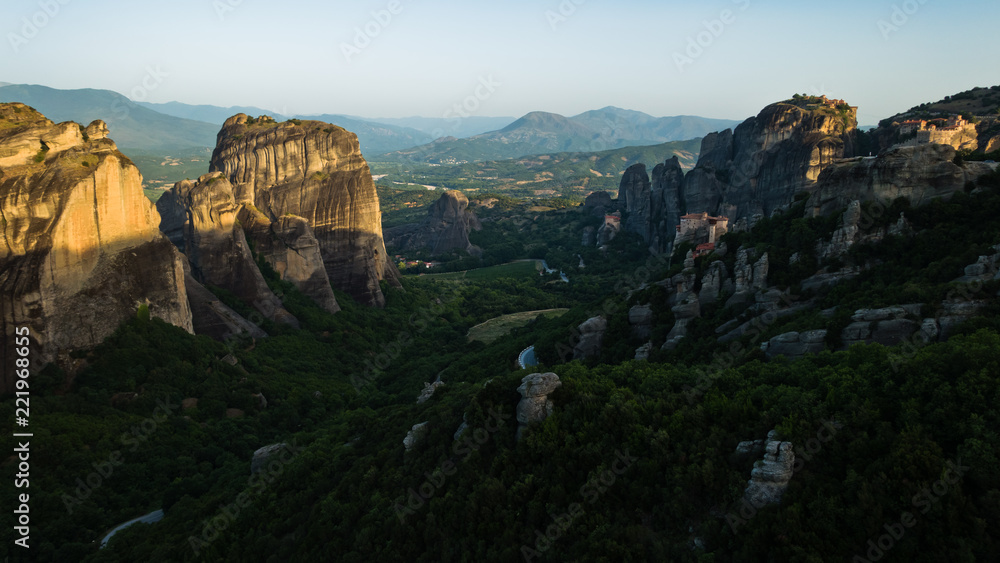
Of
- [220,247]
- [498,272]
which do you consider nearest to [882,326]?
[220,247]

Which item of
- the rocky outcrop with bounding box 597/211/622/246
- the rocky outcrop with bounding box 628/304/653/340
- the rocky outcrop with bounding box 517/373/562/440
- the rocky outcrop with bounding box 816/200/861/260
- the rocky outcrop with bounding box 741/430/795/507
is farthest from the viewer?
the rocky outcrop with bounding box 597/211/622/246

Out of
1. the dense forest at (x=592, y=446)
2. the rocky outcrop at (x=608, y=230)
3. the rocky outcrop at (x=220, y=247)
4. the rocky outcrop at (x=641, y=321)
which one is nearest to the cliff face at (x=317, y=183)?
the rocky outcrop at (x=220, y=247)

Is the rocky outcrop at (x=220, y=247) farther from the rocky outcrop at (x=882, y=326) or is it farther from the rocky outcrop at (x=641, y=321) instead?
the rocky outcrop at (x=882, y=326)

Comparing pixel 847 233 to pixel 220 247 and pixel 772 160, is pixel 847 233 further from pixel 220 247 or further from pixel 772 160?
pixel 772 160

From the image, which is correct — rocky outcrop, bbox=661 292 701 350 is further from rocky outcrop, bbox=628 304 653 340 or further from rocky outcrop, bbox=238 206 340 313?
rocky outcrop, bbox=238 206 340 313

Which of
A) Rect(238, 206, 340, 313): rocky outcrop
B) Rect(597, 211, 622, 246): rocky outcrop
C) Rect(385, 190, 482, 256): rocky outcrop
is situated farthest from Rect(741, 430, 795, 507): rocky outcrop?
Rect(385, 190, 482, 256): rocky outcrop

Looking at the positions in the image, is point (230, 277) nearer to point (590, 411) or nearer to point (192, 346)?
point (192, 346)

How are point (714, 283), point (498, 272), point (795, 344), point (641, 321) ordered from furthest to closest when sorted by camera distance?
1. point (498, 272)
2. point (641, 321)
3. point (714, 283)
4. point (795, 344)
